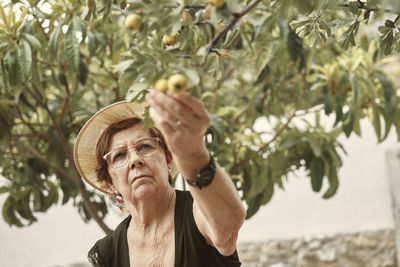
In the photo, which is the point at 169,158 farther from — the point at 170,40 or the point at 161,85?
the point at 161,85

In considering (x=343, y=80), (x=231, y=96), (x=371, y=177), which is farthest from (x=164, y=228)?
(x=371, y=177)

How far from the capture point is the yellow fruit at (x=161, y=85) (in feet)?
2.92

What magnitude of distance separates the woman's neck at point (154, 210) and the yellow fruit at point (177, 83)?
0.63 m

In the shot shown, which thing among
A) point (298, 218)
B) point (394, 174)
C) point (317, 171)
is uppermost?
point (317, 171)

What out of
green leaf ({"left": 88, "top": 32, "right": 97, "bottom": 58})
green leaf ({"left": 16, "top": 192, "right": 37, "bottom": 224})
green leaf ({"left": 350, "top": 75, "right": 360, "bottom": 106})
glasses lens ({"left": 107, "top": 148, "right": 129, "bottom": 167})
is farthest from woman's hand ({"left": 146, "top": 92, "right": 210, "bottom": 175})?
green leaf ({"left": 16, "top": 192, "right": 37, "bottom": 224})

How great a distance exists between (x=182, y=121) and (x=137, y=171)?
0.54 m

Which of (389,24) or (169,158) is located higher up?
(389,24)

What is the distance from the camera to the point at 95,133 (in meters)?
1.58

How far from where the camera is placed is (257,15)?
219cm

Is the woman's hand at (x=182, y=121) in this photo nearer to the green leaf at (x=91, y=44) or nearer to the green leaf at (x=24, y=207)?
the green leaf at (x=91, y=44)

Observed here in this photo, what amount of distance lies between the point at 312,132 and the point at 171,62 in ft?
5.46

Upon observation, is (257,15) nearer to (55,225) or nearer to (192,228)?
(192,228)

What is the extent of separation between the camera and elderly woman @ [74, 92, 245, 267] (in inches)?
45.6

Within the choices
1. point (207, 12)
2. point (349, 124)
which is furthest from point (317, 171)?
point (207, 12)
